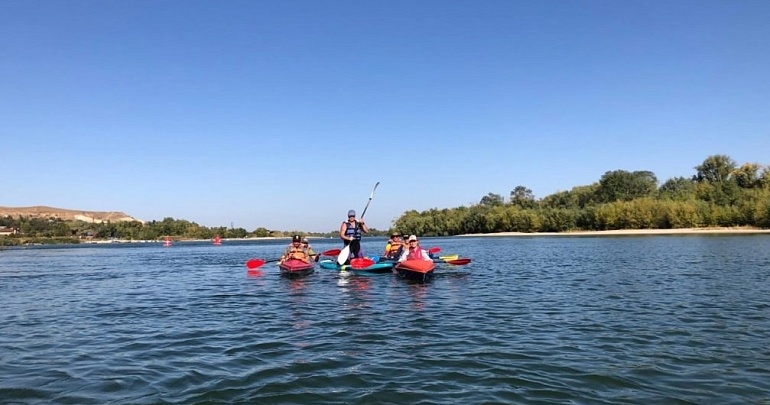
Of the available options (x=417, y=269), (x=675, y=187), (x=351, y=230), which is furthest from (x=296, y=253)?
(x=675, y=187)

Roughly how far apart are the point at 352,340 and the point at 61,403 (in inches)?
198

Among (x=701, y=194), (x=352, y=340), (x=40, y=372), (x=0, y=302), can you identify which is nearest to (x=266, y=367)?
(x=352, y=340)

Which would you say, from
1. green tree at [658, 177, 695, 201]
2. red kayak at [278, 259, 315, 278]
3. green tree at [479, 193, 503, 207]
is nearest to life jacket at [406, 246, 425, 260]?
red kayak at [278, 259, 315, 278]

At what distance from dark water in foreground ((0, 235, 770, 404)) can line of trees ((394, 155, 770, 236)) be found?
73.3m

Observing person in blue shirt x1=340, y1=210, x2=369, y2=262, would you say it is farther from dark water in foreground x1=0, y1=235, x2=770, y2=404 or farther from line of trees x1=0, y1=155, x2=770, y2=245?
line of trees x1=0, y1=155, x2=770, y2=245

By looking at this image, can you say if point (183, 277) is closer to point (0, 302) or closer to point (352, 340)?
point (0, 302)

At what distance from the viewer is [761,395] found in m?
6.41

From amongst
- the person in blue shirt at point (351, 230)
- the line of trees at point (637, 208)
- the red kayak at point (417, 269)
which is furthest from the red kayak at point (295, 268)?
the line of trees at point (637, 208)

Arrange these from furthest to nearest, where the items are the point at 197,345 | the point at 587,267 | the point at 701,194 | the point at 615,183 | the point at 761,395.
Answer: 1. the point at 615,183
2. the point at 701,194
3. the point at 587,267
4. the point at 197,345
5. the point at 761,395

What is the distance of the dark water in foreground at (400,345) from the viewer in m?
6.86

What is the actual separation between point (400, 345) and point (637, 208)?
3660 inches

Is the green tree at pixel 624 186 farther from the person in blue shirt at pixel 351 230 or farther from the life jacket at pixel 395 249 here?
the person in blue shirt at pixel 351 230

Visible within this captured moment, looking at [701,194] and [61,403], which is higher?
[701,194]

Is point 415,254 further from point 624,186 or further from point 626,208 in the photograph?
point 624,186
